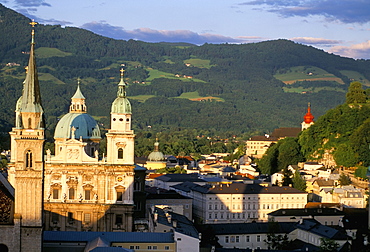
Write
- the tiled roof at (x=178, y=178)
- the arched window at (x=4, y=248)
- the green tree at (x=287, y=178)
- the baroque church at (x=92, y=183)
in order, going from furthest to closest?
the tiled roof at (x=178, y=178), the green tree at (x=287, y=178), the baroque church at (x=92, y=183), the arched window at (x=4, y=248)

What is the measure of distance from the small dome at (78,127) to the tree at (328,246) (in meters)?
22.7

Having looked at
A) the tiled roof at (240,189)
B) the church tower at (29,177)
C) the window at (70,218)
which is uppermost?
the church tower at (29,177)

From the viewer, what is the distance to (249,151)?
197 metres

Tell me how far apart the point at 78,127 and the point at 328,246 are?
24.8 meters

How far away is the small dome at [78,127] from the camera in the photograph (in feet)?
282

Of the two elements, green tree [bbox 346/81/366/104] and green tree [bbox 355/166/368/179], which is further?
green tree [bbox 346/81/366/104]

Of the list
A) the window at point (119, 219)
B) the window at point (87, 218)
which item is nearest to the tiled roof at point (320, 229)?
the window at point (119, 219)

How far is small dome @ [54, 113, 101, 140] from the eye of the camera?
8606cm

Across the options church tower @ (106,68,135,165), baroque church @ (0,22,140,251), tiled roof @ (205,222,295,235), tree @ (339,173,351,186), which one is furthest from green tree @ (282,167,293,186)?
church tower @ (106,68,135,165)

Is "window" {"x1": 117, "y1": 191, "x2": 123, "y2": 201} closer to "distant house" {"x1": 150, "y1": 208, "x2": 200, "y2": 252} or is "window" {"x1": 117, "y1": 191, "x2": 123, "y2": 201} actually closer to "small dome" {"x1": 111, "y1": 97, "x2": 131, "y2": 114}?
"distant house" {"x1": 150, "y1": 208, "x2": 200, "y2": 252}

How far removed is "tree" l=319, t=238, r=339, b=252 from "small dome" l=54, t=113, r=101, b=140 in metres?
22.7

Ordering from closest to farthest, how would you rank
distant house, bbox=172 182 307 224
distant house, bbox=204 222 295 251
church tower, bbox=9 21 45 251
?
1. church tower, bbox=9 21 45 251
2. distant house, bbox=204 222 295 251
3. distant house, bbox=172 182 307 224

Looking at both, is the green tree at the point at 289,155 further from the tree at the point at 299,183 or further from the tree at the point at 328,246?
the tree at the point at 328,246

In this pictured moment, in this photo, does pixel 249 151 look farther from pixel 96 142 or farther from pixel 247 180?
pixel 96 142
